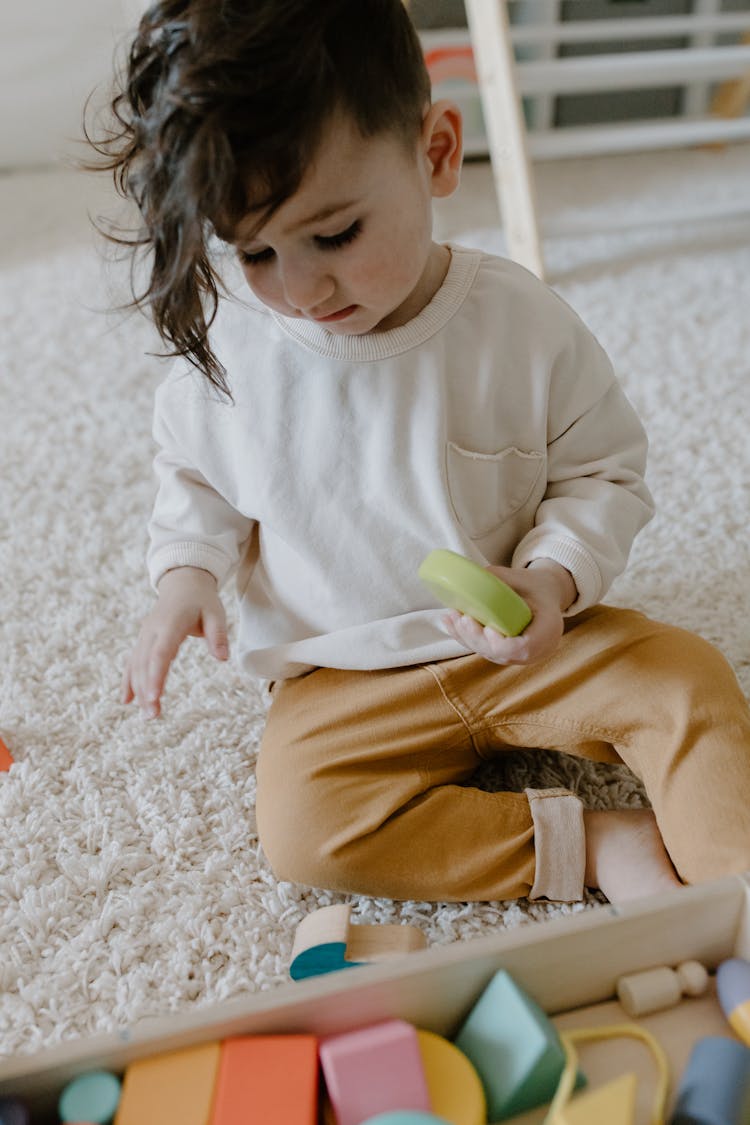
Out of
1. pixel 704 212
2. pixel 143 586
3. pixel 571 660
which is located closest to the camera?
pixel 571 660

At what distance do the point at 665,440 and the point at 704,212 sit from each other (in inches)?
24.9

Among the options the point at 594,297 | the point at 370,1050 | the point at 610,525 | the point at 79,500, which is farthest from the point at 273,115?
the point at 594,297

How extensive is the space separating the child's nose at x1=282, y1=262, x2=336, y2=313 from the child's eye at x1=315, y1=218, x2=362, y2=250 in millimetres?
14

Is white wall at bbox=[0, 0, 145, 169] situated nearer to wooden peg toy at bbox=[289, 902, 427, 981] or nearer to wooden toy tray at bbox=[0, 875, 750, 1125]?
wooden peg toy at bbox=[289, 902, 427, 981]

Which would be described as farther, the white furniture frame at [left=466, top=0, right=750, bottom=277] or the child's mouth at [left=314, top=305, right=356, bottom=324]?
the white furniture frame at [left=466, top=0, right=750, bottom=277]

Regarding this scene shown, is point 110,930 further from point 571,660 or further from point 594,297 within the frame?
point 594,297

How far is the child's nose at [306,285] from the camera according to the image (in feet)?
2.03

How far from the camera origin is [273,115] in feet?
1.85

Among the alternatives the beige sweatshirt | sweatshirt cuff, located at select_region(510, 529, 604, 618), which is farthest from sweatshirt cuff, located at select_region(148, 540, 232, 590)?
sweatshirt cuff, located at select_region(510, 529, 604, 618)

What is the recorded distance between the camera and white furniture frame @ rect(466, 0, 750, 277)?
1506 millimetres

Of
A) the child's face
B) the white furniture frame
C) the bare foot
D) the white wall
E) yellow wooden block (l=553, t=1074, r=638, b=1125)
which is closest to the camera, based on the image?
yellow wooden block (l=553, t=1074, r=638, b=1125)

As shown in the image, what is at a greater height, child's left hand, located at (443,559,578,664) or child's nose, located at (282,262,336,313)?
child's nose, located at (282,262,336,313)

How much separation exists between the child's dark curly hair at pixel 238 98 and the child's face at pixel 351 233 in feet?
0.04

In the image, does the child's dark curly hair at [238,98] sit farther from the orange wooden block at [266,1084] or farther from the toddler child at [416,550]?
the orange wooden block at [266,1084]
